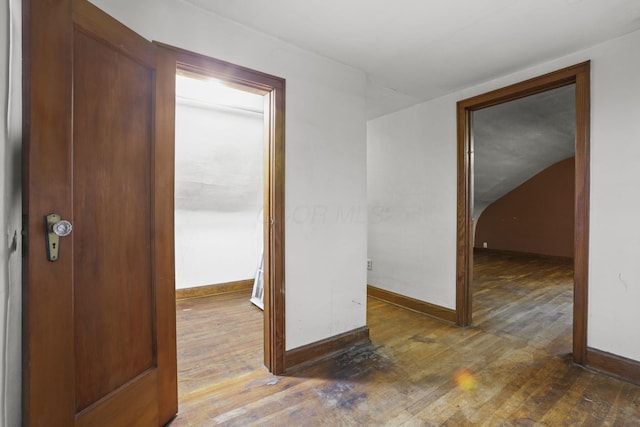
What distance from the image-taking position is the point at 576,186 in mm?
2178

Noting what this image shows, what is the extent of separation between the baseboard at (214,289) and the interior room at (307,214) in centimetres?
13

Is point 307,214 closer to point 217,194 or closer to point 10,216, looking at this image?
Answer: point 10,216

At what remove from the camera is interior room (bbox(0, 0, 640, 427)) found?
1.01 metres

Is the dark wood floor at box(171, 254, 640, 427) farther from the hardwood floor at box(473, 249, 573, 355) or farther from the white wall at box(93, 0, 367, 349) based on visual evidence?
the white wall at box(93, 0, 367, 349)

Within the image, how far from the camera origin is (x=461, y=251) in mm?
2885

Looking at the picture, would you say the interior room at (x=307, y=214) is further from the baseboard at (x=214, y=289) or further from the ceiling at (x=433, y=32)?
the baseboard at (x=214, y=289)

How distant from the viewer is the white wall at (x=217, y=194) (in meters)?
3.13

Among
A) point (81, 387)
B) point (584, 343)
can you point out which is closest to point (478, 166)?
point (584, 343)

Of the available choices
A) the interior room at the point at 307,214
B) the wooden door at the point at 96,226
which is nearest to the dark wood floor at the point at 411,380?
the interior room at the point at 307,214

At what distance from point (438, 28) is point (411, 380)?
7.79 ft

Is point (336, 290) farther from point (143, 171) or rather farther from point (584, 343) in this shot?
point (584, 343)

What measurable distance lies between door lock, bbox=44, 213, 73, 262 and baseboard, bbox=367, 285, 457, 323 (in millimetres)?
3140

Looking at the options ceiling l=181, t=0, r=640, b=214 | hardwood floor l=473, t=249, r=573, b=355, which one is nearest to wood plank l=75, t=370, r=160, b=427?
ceiling l=181, t=0, r=640, b=214

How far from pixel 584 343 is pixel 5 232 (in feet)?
11.1
